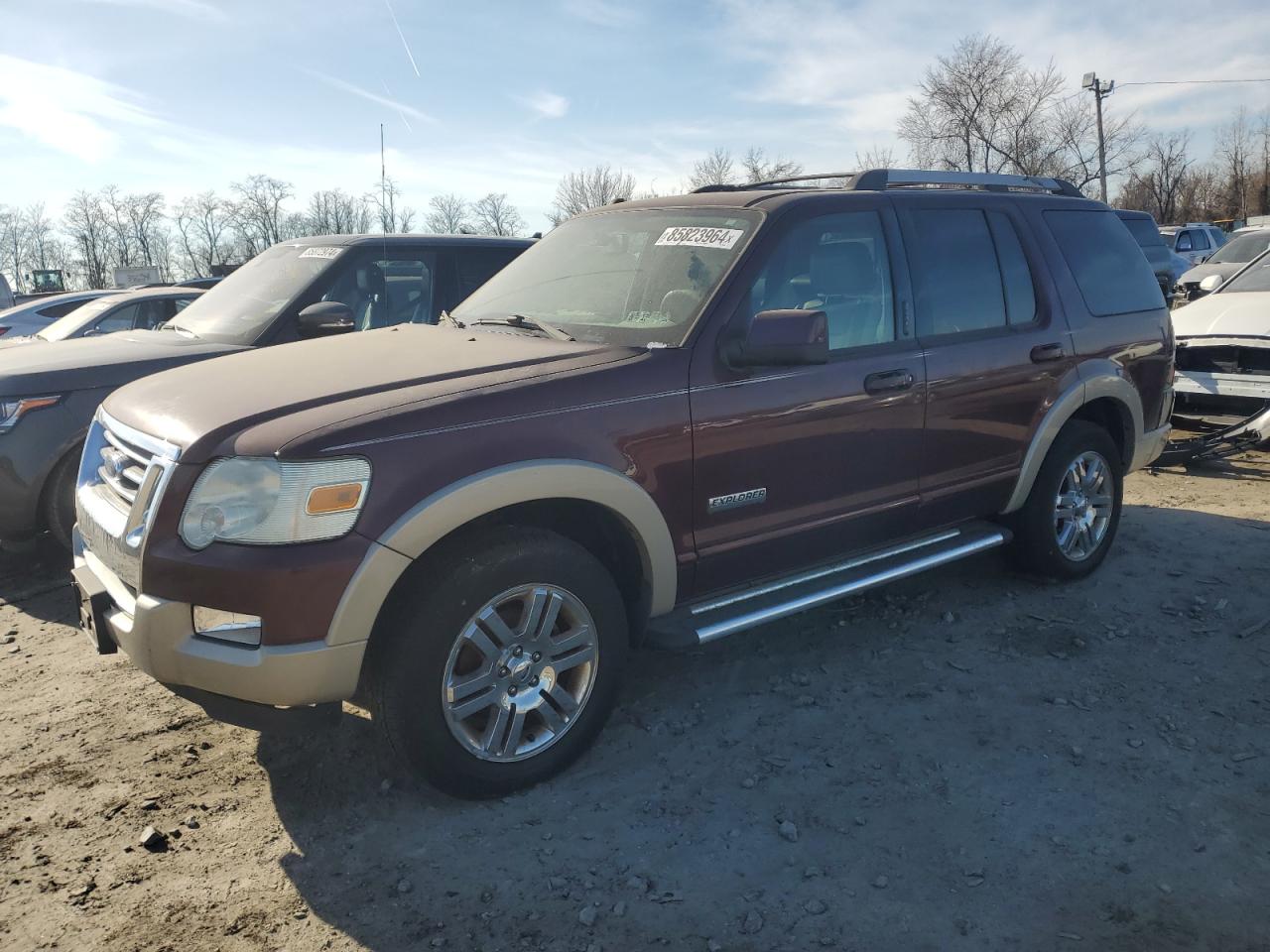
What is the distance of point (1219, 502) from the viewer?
21.2ft

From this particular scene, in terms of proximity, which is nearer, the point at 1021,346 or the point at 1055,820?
the point at 1055,820

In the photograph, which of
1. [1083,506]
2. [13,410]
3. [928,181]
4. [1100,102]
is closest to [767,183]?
[928,181]

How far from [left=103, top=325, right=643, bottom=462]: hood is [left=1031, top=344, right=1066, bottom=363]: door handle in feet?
7.26

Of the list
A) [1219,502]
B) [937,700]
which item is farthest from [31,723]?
[1219,502]

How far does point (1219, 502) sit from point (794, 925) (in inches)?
213

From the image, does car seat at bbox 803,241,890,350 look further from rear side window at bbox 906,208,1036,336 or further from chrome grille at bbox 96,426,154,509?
chrome grille at bbox 96,426,154,509

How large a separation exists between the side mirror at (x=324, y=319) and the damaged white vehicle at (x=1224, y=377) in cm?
608

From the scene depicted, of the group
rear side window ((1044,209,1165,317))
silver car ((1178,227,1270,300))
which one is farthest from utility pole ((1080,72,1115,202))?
rear side window ((1044,209,1165,317))

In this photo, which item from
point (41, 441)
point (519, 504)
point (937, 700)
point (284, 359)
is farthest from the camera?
point (41, 441)

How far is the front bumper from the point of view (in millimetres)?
2615

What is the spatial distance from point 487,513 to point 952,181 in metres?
2.97

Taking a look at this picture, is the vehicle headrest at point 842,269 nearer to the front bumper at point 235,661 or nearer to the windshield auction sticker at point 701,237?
the windshield auction sticker at point 701,237

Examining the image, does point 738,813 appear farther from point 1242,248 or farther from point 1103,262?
point 1242,248

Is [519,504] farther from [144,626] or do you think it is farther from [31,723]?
[31,723]
